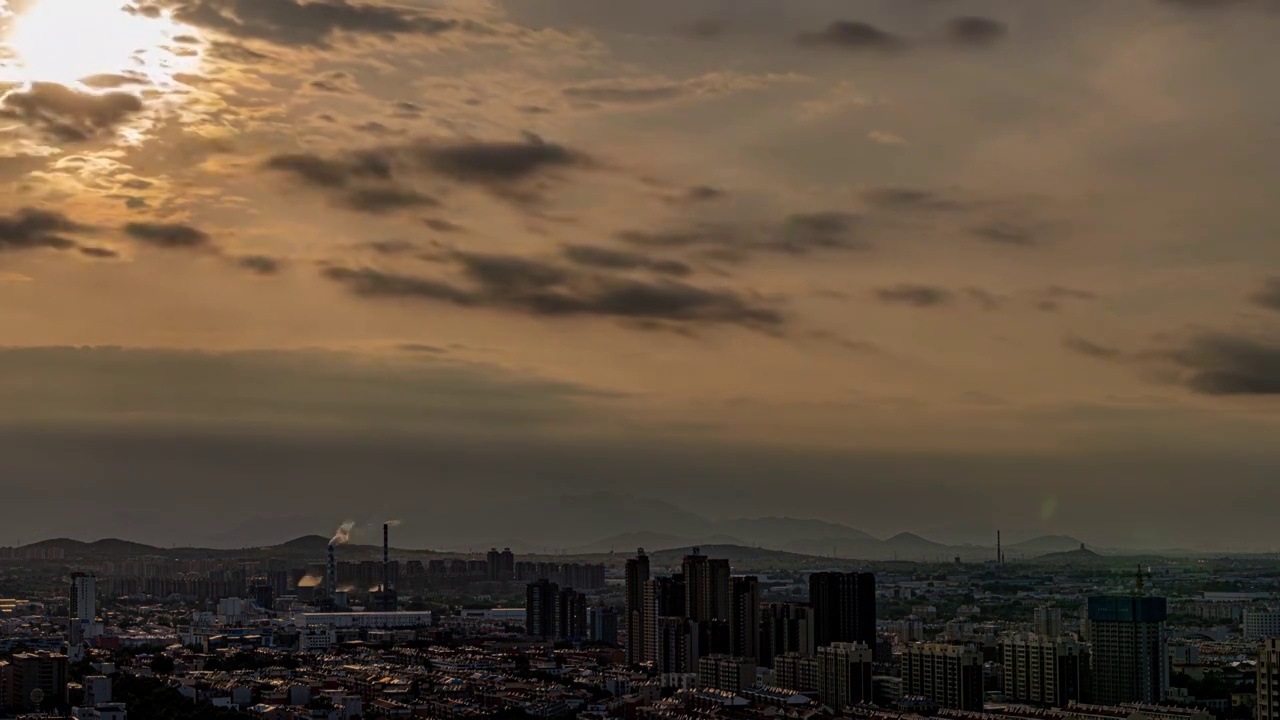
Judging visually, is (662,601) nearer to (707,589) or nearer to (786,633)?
(707,589)

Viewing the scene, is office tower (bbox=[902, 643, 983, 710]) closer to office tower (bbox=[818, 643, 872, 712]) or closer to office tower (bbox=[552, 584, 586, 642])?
office tower (bbox=[818, 643, 872, 712])

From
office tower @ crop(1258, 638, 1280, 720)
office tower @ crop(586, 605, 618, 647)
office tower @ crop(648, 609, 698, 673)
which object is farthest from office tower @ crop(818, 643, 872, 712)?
office tower @ crop(586, 605, 618, 647)

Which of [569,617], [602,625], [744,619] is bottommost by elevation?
[602,625]

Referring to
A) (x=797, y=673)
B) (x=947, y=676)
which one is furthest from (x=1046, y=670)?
(x=797, y=673)

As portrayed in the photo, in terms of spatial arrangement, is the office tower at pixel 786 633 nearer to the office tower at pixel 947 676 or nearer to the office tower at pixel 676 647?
the office tower at pixel 676 647

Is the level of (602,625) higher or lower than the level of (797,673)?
higher
